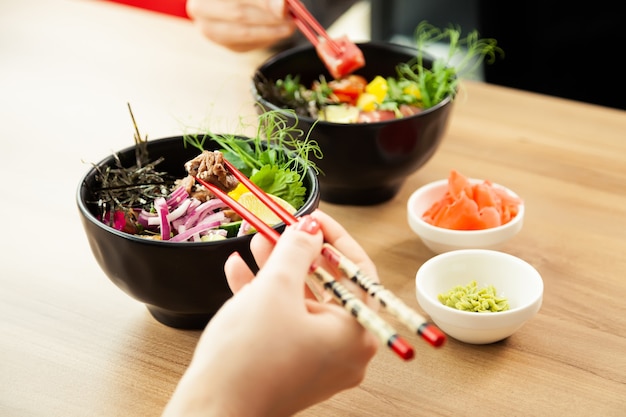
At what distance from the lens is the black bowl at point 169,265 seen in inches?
41.0

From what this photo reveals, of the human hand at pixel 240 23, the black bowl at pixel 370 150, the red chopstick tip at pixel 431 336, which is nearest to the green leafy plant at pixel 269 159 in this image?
the black bowl at pixel 370 150

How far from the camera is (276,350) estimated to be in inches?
30.7

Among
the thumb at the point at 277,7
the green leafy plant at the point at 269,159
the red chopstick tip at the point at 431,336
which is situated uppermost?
the red chopstick tip at the point at 431,336

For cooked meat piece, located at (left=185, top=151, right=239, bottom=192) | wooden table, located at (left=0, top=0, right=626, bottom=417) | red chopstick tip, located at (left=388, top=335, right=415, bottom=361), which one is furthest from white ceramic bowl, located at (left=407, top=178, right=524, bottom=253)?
red chopstick tip, located at (left=388, top=335, right=415, bottom=361)

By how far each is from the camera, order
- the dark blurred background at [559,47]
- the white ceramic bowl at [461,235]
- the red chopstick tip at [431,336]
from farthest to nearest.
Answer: the dark blurred background at [559,47] < the white ceramic bowl at [461,235] < the red chopstick tip at [431,336]

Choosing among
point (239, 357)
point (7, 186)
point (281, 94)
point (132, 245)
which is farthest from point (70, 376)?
point (281, 94)

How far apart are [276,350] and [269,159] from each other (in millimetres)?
543

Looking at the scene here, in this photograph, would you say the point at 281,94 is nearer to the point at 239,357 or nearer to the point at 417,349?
the point at 417,349

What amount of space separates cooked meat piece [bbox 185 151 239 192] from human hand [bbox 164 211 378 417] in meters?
0.32

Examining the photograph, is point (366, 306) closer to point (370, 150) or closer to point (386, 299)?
point (386, 299)

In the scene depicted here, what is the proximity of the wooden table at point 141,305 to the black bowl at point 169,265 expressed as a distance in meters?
0.11

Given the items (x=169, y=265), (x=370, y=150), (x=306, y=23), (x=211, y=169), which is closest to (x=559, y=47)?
(x=306, y=23)

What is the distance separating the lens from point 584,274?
4.42ft

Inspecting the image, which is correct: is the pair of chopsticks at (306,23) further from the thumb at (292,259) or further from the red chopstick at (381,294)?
the thumb at (292,259)
